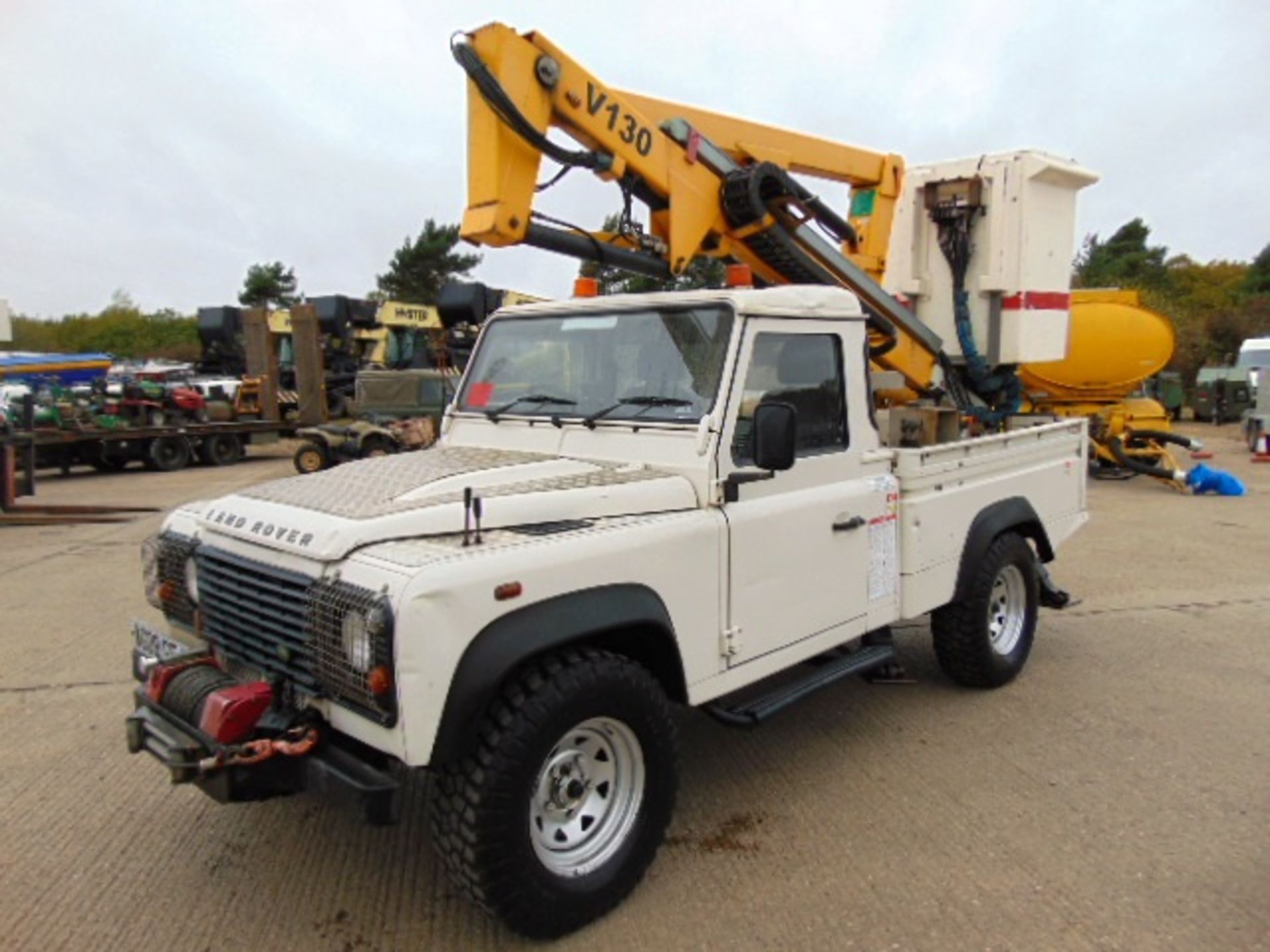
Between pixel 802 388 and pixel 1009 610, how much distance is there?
7.69 ft

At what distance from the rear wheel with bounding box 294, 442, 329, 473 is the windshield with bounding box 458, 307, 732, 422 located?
11.3 metres

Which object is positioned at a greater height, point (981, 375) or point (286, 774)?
point (981, 375)

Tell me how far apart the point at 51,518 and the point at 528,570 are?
10742 mm

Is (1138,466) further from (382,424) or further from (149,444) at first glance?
(149,444)

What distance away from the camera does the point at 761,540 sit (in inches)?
140

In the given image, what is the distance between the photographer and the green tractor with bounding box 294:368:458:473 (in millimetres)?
15055

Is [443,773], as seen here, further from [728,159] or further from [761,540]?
[728,159]

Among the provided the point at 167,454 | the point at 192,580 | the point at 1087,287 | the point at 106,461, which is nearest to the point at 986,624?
the point at 192,580

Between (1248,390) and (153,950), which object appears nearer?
(153,950)

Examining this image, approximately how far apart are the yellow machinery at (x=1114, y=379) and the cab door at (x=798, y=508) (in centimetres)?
946

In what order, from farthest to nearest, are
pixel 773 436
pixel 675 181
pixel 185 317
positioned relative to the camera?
pixel 185 317
pixel 675 181
pixel 773 436

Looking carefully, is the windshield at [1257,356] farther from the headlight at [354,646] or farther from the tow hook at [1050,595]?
the headlight at [354,646]

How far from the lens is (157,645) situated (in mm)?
3441

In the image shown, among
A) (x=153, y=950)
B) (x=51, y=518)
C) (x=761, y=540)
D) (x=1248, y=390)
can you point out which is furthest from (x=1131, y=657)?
(x=1248, y=390)
